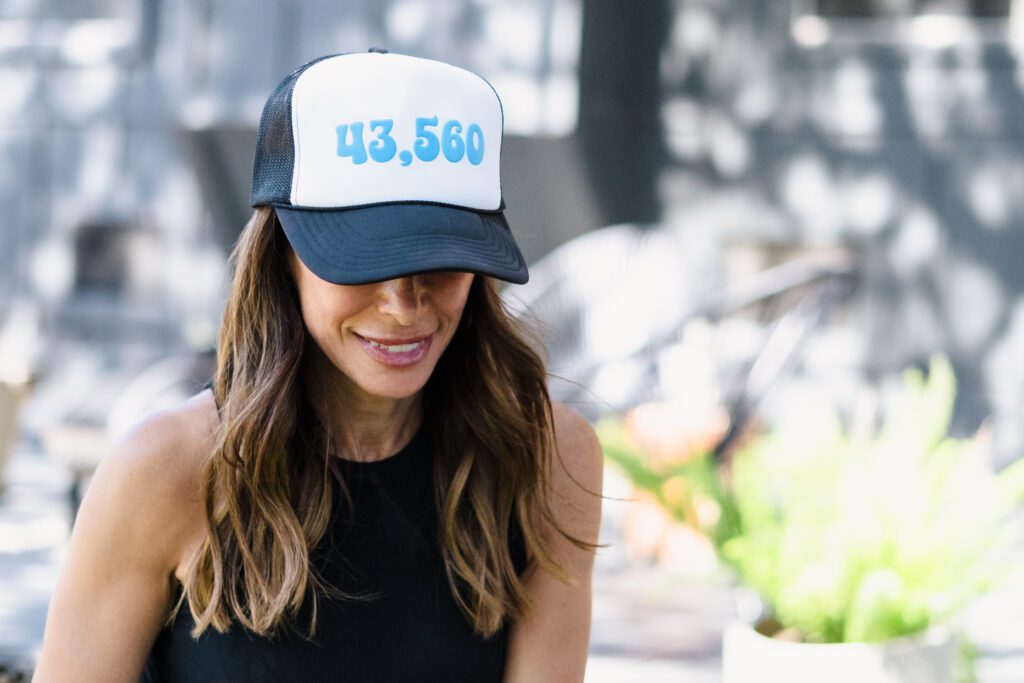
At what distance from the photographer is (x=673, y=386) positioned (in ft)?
20.7

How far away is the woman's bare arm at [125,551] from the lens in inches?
67.2

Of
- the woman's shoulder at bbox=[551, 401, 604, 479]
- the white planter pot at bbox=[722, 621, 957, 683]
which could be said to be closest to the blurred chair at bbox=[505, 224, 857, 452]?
the white planter pot at bbox=[722, 621, 957, 683]

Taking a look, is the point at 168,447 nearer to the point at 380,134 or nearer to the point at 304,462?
the point at 304,462

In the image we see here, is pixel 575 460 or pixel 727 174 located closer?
pixel 575 460

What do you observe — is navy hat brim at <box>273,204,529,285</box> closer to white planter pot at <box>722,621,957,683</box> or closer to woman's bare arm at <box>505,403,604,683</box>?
woman's bare arm at <box>505,403,604,683</box>

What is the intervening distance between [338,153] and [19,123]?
8116mm

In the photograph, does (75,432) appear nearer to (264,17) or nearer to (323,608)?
(264,17)

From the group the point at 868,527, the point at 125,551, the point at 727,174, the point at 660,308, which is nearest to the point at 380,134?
the point at 125,551

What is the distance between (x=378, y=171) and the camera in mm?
1649

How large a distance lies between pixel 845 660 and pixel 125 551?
1.21 metres

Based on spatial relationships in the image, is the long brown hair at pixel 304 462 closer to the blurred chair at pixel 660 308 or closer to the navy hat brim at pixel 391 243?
the navy hat brim at pixel 391 243

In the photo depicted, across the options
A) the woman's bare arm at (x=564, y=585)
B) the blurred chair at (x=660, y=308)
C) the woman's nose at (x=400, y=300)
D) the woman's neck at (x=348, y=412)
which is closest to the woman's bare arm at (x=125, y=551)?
the woman's neck at (x=348, y=412)

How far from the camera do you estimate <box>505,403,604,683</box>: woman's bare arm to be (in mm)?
1931

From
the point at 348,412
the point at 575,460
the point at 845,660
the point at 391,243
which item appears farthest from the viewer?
the point at 845,660
